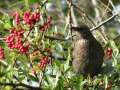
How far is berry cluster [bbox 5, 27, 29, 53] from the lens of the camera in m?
3.22

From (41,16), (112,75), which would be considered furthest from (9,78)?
(112,75)

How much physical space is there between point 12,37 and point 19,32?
2.3 inches

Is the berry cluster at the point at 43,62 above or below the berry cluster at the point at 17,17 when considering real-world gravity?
below

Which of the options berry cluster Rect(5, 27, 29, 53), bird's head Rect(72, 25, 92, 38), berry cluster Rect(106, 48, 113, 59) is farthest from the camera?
bird's head Rect(72, 25, 92, 38)

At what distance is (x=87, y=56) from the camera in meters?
3.89

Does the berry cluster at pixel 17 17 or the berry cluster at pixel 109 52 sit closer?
the berry cluster at pixel 17 17

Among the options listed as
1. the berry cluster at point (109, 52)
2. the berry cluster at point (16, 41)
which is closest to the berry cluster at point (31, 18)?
the berry cluster at point (16, 41)

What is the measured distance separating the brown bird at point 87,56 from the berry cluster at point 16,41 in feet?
1.86

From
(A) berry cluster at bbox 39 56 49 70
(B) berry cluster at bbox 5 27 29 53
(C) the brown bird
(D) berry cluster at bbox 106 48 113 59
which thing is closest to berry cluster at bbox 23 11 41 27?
(B) berry cluster at bbox 5 27 29 53

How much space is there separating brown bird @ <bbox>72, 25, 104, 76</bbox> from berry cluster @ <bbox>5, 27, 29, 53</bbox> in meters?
0.57

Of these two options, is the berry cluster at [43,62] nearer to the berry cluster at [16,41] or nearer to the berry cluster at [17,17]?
the berry cluster at [16,41]

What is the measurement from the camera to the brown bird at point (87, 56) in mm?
3752

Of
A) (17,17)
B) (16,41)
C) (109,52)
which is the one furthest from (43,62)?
(109,52)

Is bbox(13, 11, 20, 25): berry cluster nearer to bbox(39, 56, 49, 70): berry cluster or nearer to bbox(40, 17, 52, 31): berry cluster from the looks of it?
bbox(40, 17, 52, 31): berry cluster
